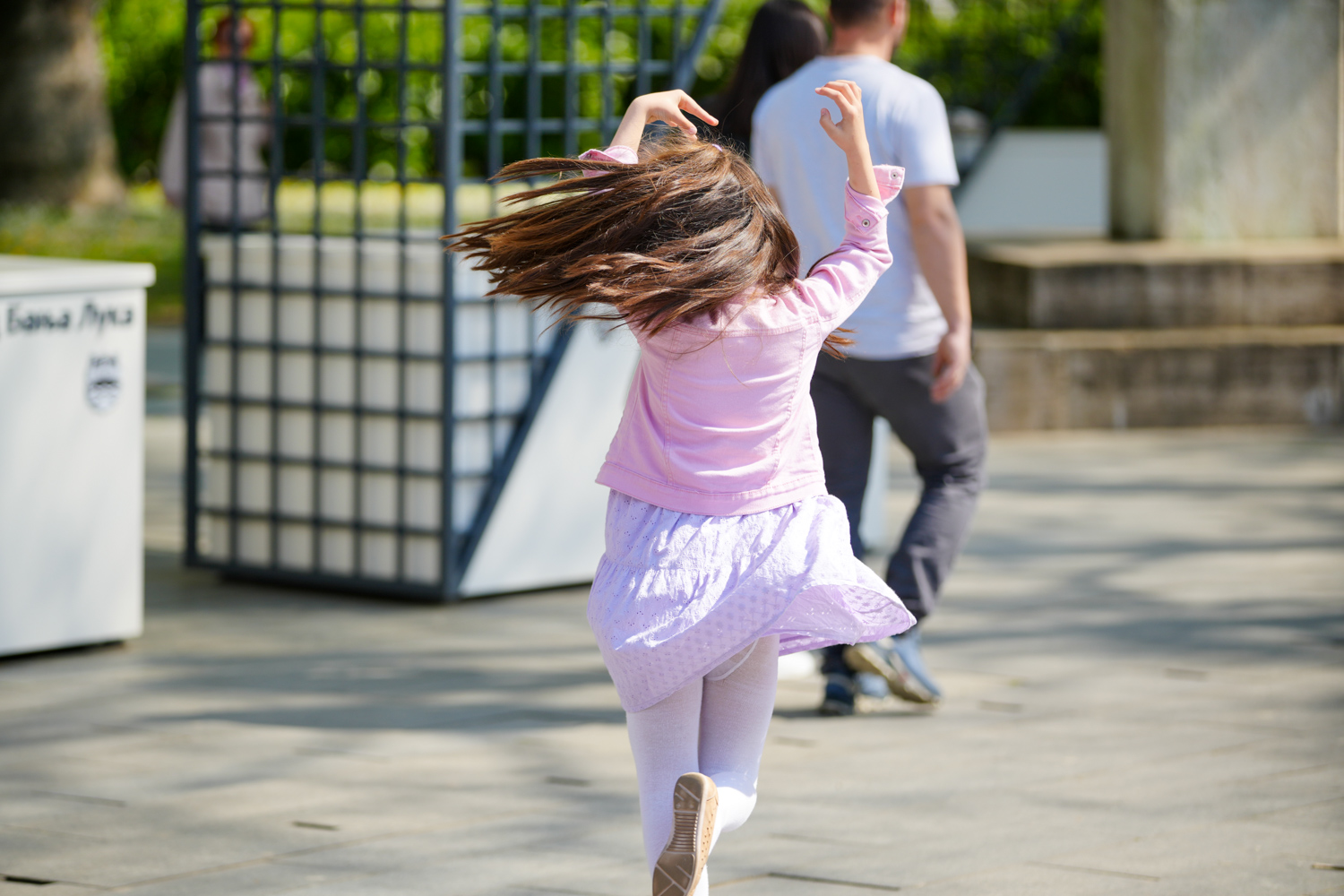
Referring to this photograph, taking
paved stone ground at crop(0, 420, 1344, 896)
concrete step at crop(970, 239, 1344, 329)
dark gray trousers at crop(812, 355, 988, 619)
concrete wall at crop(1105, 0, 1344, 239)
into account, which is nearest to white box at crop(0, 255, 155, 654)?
paved stone ground at crop(0, 420, 1344, 896)

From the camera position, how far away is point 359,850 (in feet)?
12.1

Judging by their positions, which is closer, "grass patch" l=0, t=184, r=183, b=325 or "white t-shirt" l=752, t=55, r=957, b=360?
"white t-shirt" l=752, t=55, r=957, b=360

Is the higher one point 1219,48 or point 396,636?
point 1219,48

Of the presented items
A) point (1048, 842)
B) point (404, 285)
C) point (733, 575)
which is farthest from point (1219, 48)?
point (733, 575)

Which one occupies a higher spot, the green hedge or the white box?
the green hedge

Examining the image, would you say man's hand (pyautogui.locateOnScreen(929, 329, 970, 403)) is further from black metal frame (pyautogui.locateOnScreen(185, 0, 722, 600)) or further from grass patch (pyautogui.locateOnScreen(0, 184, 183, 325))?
grass patch (pyautogui.locateOnScreen(0, 184, 183, 325))

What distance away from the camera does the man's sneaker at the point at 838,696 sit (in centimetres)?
479

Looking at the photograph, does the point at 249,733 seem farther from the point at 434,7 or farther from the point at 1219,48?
the point at 1219,48

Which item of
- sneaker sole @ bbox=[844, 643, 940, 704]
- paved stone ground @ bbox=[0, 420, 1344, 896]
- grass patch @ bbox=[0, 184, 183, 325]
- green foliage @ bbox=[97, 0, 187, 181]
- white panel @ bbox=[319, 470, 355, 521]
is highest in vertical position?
green foliage @ bbox=[97, 0, 187, 181]

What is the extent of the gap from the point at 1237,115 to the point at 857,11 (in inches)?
235

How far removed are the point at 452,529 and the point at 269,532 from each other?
76 cm

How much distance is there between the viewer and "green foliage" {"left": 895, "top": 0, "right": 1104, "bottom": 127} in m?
16.2

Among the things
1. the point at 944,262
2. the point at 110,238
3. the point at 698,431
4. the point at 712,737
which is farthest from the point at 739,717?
the point at 110,238

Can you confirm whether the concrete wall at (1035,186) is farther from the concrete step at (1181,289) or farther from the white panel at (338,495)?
the white panel at (338,495)
